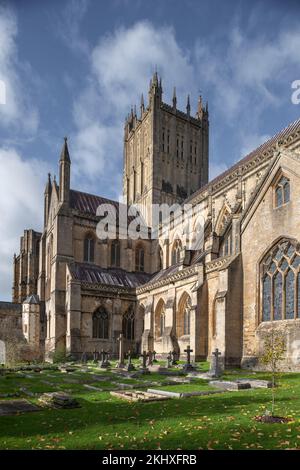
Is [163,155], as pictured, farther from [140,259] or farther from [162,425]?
[162,425]

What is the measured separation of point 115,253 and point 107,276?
4.52 meters

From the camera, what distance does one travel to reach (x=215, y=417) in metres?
10.4

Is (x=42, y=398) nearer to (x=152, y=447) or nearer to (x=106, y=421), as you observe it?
(x=106, y=421)

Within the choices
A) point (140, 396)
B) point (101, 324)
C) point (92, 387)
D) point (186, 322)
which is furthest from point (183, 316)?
point (140, 396)

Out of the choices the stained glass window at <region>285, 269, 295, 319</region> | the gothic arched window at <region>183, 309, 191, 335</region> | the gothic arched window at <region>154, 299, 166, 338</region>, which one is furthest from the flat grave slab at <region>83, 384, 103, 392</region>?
the gothic arched window at <region>154, 299, 166, 338</region>

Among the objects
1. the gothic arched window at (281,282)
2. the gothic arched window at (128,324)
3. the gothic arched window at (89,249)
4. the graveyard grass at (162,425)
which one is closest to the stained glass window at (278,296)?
the gothic arched window at (281,282)

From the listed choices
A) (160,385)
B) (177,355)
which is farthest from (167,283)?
(160,385)

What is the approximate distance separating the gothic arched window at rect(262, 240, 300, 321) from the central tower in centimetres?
3247

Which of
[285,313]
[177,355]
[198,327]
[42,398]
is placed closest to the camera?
[42,398]

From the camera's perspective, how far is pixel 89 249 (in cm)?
4712

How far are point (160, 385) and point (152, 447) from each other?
33.6ft

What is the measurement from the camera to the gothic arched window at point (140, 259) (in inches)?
1986

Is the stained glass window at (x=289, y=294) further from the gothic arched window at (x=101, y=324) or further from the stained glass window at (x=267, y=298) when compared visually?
the gothic arched window at (x=101, y=324)
